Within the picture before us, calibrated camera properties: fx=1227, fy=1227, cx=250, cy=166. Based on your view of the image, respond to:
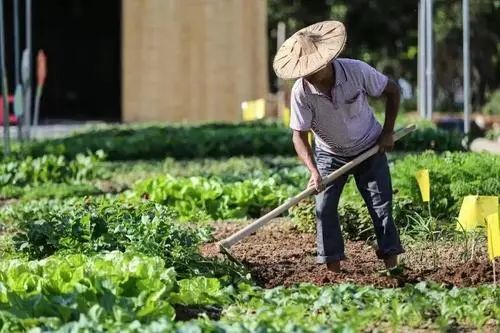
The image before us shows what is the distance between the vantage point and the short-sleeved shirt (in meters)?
6.97

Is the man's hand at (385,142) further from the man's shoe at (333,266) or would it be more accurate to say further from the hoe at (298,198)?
the man's shoe at (333,266)

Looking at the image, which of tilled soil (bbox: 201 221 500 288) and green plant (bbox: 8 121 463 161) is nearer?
tilled soil (bbox: 201 221 500 288)

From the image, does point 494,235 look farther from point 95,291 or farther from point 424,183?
point 95,291

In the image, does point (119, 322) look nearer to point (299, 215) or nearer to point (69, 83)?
point (299, 215)

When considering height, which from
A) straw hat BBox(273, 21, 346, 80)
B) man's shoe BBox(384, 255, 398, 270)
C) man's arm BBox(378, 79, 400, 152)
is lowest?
man's shoe BBox(384, 255, 398, 270)

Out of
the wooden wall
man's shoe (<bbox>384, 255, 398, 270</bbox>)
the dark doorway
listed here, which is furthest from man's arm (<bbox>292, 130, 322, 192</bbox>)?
the dark doorway

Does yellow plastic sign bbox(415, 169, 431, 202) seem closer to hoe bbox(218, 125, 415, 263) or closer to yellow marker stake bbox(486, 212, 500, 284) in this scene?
hoe bbox(218, 125, 415, 263)

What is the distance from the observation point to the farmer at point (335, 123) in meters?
6.91

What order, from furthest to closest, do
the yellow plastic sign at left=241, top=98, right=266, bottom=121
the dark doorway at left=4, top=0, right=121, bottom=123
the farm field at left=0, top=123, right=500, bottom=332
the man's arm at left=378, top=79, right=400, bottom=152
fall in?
the dark doorway at left=4, top=0, right=121, bottom=123
the yellow plastic sign at left=241, top=98, right=266, bottom=121
the man's arm at left=378, top=79, right=400, bottom=152
the farm field at left=0, top=123, right=500, bottom=332

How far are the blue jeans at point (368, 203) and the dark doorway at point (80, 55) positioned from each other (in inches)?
1185

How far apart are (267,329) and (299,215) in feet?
14.6

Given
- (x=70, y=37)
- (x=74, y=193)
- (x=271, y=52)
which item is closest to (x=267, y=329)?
(x=74, y=193)

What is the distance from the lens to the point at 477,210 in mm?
7332

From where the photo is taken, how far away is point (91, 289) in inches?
214
